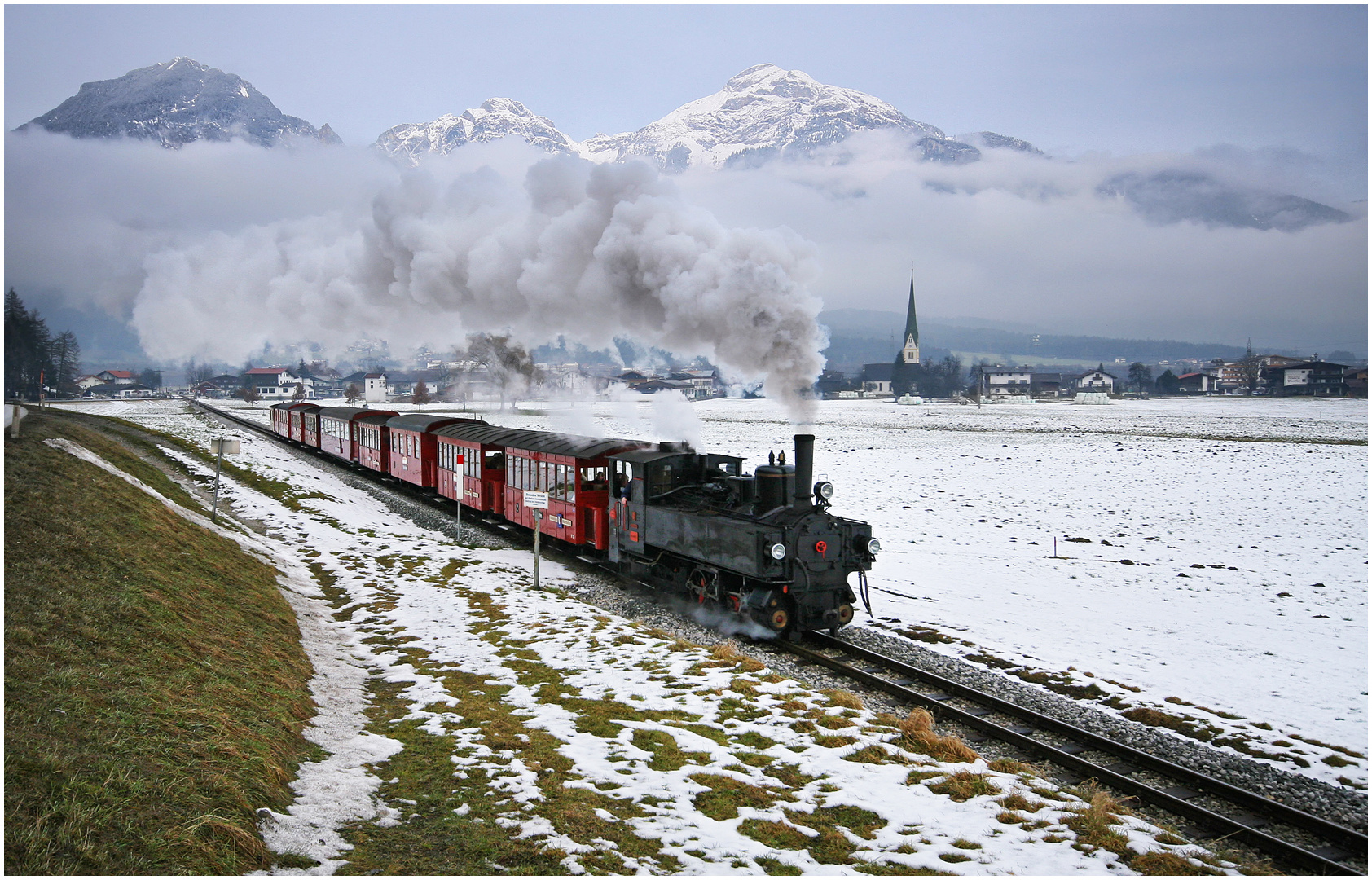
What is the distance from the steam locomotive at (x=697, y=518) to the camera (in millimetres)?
11820

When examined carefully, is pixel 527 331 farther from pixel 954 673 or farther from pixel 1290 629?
pixel 1290 629

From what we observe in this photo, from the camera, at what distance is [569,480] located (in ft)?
56.6

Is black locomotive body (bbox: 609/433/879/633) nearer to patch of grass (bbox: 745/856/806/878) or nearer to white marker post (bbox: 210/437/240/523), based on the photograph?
patch of grass (bbox: 745/856/806/878)

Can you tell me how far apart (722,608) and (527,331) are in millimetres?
11295

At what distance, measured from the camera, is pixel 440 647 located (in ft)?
36.7

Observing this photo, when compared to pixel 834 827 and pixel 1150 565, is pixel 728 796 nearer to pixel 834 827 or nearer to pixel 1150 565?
pixel 834 827

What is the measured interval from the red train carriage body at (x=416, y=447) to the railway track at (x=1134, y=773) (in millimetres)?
19141

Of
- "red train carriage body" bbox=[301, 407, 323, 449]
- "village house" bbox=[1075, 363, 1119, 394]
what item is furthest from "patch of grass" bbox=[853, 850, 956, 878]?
"village house" bbox=[1075, 363, 1119, 394]

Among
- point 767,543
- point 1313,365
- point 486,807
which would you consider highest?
point 1313,365

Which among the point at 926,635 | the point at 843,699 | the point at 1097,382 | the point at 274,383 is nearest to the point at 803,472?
→ the point at 926,635

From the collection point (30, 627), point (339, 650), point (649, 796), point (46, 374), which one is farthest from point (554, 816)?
point (46, 374)

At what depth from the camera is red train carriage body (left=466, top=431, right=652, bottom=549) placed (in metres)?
16.7

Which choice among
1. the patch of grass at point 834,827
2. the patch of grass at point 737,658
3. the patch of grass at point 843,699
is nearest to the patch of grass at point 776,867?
the patch of grass at point 834,827

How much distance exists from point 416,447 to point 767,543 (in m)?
19.7
